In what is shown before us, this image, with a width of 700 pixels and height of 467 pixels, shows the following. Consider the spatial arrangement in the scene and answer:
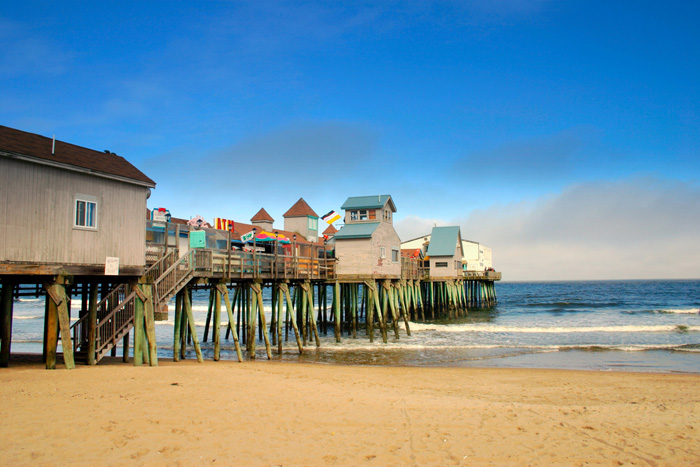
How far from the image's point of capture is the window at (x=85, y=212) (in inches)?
491

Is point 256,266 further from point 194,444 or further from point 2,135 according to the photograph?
point 194,444

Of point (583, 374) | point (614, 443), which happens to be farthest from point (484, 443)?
point (583, 374)

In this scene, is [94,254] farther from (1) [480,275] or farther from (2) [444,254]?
(1) [480,275]

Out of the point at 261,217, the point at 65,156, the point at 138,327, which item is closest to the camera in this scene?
the point at 65,156

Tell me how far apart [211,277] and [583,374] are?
526 inches

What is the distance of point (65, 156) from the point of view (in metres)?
12.5

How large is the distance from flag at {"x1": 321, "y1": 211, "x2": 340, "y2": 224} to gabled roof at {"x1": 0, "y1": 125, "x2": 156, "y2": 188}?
53.3 feet

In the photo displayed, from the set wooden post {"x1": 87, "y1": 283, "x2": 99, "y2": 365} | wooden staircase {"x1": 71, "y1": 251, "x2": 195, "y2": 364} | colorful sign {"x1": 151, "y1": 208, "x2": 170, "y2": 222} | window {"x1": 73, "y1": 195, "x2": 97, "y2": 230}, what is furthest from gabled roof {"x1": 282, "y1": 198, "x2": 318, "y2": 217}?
window {"x1": 73, "y1": 195, "x2": 97, "y2": 230}

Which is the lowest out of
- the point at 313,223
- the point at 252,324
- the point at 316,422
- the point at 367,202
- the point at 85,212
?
Result: the point at 316,422

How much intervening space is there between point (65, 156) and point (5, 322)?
5859mm

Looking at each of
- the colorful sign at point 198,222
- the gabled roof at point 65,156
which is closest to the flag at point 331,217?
the colorful sign at point 198,222

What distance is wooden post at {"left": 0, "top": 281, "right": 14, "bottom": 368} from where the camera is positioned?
45.5 ft

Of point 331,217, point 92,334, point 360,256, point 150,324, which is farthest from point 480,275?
point 92,334

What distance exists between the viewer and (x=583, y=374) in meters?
16.7
